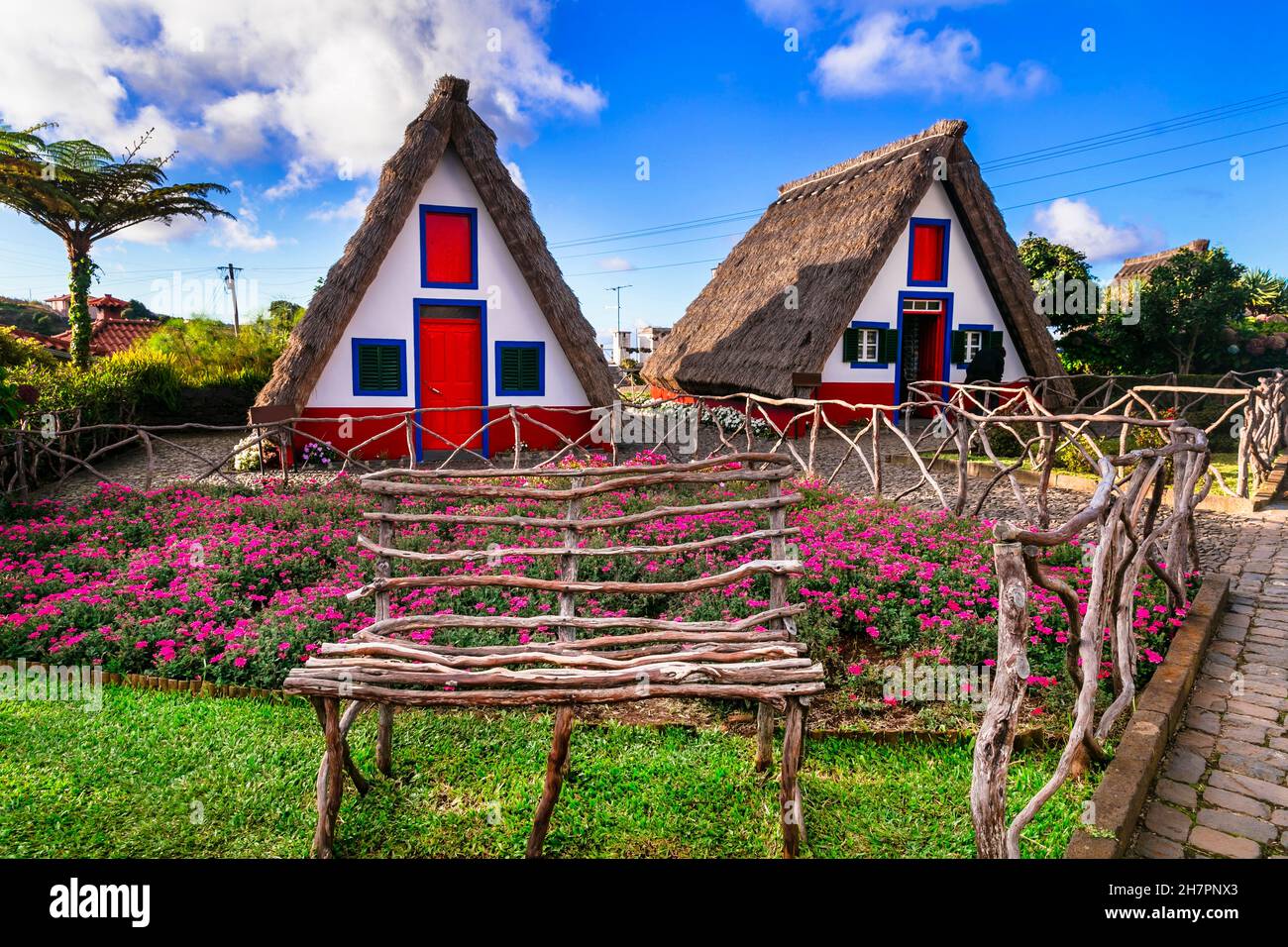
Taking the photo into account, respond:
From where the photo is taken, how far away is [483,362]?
11305 mm

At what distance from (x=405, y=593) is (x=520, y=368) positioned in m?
6.93

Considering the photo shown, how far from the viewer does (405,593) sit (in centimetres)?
495

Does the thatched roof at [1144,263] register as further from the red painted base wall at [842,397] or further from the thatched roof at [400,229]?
the thatched roof at [400,229]

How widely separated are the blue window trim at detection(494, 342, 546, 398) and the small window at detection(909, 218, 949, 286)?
6.51 m

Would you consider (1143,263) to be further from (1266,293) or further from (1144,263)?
(1266,293)

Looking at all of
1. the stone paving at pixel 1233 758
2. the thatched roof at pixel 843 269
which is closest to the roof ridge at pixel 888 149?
the thatched roof at pixel 843 269

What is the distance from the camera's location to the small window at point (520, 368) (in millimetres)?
11375

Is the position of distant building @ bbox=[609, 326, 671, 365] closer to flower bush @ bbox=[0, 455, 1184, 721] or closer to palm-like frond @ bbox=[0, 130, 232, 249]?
palm-like frond @ bbox=[0, 130, 232, 249]

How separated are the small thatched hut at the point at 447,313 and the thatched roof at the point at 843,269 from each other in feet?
11.0

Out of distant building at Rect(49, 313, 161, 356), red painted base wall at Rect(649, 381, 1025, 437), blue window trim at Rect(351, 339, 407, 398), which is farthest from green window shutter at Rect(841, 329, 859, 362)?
distant building at Rect(49, 313, 161, 356)

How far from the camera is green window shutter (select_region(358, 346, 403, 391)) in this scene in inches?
423

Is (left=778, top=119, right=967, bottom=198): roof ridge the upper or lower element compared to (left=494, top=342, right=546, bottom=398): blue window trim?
upper

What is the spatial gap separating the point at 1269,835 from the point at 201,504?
754 cm
